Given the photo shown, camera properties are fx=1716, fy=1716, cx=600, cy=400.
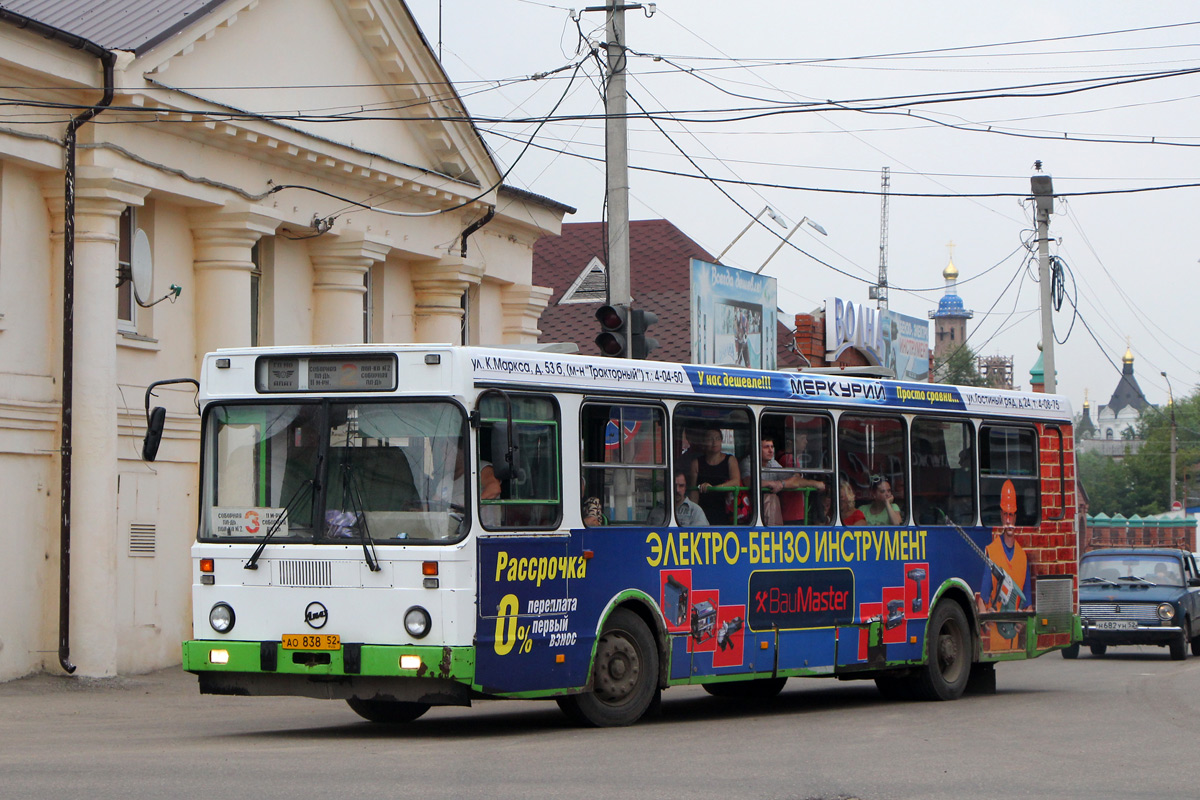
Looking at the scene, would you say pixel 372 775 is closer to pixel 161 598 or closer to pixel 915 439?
pixel 915 439

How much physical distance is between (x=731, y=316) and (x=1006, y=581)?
18.3 m

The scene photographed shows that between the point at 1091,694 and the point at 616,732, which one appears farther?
the point at 1091,694

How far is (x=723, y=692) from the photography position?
1622 cm

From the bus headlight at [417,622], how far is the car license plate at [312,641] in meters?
0.52

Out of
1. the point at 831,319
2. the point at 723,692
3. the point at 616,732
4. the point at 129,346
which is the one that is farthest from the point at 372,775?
the point at 831,319

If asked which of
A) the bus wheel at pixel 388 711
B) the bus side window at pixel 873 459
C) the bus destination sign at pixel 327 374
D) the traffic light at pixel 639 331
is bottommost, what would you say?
the bus wheel at pixel 388 711

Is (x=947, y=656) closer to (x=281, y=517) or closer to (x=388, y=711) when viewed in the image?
(x=388, y=711)

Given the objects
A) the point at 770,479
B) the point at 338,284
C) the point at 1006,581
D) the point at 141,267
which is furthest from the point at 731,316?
the point at 770,479

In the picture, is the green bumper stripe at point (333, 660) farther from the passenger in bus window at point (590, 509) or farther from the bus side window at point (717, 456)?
the bus side window at point (717, 456)

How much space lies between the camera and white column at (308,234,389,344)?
22.5 metres

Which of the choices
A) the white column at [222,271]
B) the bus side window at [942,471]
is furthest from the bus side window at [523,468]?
the white column at [222,271]

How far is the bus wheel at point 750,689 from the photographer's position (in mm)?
15884

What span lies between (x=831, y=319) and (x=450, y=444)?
31.0m

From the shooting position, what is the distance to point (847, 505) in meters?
14.8
